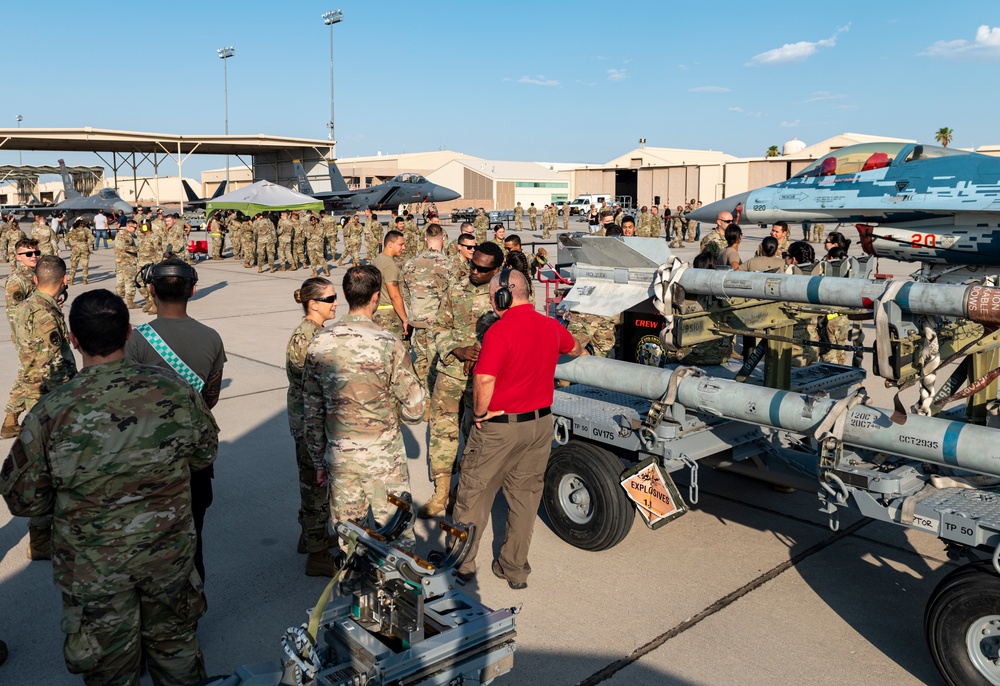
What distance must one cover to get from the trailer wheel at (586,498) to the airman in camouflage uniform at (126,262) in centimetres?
1260

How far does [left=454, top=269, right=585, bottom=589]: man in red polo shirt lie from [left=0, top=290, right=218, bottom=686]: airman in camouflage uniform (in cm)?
165

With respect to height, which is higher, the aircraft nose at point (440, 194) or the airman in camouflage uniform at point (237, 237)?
the aircraft nose at point (440, 194)

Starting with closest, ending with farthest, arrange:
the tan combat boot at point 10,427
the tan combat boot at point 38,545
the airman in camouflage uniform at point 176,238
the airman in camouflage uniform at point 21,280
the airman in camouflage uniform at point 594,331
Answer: the tan combat boot at point 38,545, the tan combat boot at point 10,427, the airman in camouflage uniform at point 21,280, the airman in camouflage uniform at point 594,331, the airman in camouflage uniform at point 176,238

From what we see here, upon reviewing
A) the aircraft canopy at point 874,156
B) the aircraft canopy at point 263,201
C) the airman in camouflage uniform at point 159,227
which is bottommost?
the airman in camouflage uniform at point 159,227

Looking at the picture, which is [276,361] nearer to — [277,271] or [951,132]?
[277,271]

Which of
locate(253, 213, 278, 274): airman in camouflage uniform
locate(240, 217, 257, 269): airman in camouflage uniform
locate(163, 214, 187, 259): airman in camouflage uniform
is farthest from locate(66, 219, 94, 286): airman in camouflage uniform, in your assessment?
locate(240, 217, 257, 269): airman in camouflage uniform

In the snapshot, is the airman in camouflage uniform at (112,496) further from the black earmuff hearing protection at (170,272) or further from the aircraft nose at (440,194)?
the aircraft nose at (440,194)

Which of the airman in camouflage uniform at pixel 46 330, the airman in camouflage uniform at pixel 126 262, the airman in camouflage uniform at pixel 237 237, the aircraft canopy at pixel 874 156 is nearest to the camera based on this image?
the airman in camouflage uniform at pixel 46 330

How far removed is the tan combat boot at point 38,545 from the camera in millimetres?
4902

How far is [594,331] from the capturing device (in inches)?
353

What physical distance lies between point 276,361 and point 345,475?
23.9 ft

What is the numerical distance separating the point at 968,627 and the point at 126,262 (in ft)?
50.4

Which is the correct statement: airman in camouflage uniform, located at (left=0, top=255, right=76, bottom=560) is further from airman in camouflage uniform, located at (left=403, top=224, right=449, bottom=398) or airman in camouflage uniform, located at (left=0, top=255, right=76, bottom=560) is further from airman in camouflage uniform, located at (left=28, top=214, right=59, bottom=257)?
airman in camouflage uniform, located at (left=28, top=214, right=59, bottom=257)

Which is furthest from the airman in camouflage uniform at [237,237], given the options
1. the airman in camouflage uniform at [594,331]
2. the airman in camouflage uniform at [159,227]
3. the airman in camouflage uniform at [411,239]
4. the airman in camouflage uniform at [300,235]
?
the airman in camouflage uniform at [594,331]
